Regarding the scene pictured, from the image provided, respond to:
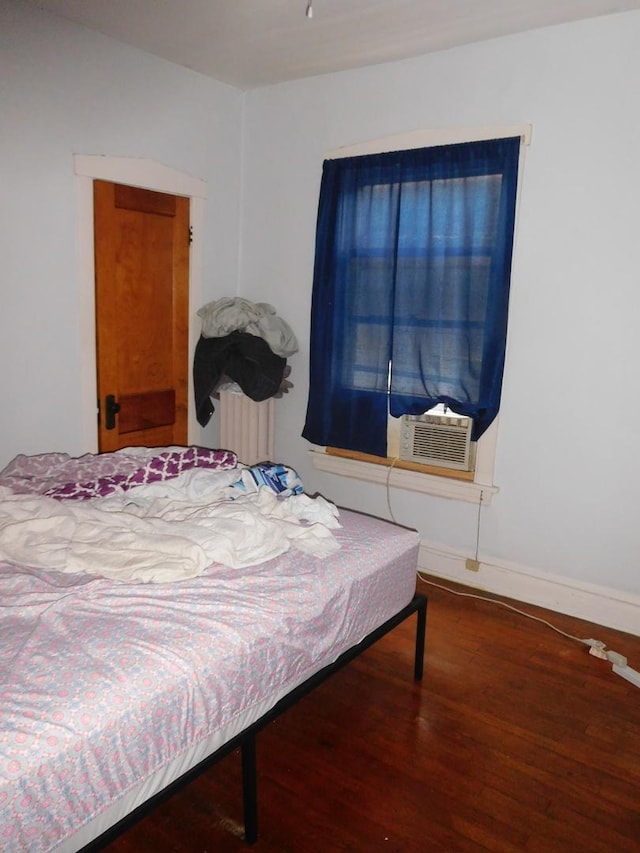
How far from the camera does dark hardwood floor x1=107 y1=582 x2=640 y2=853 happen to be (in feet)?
5.77

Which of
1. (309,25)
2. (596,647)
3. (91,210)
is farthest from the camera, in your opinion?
(91,210)

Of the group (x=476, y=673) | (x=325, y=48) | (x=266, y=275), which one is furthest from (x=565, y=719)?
(x=325, y=48)

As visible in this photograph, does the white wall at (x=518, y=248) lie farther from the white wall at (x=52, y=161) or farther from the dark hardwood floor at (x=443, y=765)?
the dark hardwood floor at (x=443, y=765)

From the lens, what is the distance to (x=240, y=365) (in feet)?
11.9

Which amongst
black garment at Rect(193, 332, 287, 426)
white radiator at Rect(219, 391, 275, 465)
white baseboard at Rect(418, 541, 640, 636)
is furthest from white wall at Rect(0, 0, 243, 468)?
white baseboard at Rect(418, 541, 640, 636)

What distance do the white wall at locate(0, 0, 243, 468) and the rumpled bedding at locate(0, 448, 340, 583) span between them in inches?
22.4

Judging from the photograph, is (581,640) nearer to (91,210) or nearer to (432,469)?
(432,469)

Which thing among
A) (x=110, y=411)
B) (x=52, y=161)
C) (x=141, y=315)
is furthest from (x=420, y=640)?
(x=52, y=161)

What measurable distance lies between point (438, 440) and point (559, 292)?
0.96m

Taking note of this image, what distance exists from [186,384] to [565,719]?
8.76 feet

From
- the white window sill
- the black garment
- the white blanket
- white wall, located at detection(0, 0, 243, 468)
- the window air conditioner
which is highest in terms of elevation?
white wall, located at detection(0, 0, 243, 468)

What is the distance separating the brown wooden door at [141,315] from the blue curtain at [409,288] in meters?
Result: 0.83

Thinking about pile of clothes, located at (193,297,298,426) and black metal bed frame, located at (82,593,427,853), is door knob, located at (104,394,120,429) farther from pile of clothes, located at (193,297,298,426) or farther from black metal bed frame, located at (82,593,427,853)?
black metal bed frame, located at (82,593,427,853)

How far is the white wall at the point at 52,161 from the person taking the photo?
2.79m
